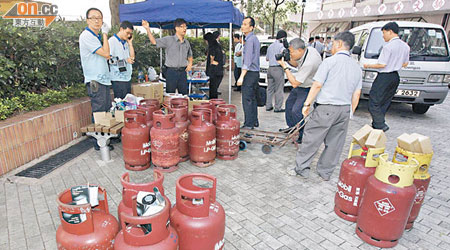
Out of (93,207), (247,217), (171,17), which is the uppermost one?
(171,17)

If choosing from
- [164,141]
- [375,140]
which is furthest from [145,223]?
[375,140]

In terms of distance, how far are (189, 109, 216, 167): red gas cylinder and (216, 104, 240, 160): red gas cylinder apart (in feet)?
0.63

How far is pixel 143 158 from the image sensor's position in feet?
13.2

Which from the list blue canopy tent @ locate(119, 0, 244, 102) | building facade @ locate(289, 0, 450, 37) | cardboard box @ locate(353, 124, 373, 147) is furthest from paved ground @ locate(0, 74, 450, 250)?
building facade @ locate(289, 0, 450, 37)

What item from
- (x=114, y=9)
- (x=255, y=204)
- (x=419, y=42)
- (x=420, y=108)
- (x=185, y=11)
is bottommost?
(x=255, y=204)

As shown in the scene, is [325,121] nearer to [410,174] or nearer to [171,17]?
[410,174]

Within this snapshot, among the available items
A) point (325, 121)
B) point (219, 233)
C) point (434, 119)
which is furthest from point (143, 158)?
point (434, 119)

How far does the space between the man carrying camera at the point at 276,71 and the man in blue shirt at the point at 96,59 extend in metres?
4.10

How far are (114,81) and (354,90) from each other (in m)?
3.99

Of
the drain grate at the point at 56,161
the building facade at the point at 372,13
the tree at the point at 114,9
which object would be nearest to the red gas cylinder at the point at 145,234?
the drain grate at the point at 56,161

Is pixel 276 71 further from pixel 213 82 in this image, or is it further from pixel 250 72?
pixel 250 72

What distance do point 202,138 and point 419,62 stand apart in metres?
6.02

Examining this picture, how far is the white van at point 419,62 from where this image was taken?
678cm

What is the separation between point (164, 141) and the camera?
12.5 ft
